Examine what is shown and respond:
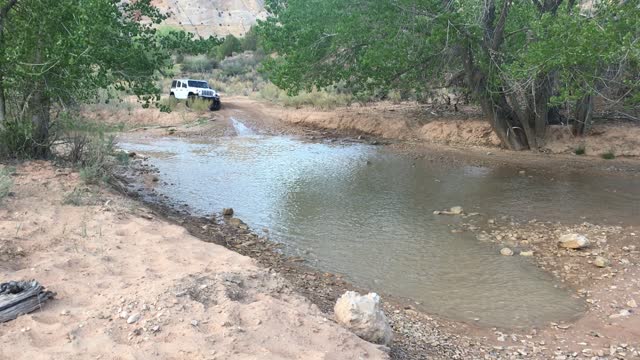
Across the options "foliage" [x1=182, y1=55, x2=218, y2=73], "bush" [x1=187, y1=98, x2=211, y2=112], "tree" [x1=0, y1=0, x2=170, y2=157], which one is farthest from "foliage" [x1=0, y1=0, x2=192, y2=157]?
"foliage" [x1=182, y1=55, x2=218, y2=73]

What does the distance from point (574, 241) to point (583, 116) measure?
359 inches

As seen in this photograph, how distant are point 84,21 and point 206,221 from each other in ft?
11.7

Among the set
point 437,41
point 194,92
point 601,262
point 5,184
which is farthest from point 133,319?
point 194,92

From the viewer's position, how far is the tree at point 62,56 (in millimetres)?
7836

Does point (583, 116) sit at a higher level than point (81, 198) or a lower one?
higher

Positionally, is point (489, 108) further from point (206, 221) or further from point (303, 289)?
point (303, 289)

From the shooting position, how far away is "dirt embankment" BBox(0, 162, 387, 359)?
12.5 ft

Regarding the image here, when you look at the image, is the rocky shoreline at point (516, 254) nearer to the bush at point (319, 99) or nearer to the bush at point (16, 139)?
the bush at point (16, 139)

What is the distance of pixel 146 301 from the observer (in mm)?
4277

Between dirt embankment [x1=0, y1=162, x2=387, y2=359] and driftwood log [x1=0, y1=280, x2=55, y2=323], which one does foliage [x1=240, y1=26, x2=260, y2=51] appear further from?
Result: driftwood log [x1=0, y1=280, x2=55, y2=323]

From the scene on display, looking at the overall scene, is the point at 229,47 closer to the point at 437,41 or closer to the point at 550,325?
the point at 437,41

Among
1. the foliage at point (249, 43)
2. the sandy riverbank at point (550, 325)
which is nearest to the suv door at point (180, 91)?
the sandy riverbank at point (550, 325)

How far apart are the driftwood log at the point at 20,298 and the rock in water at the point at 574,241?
676 centimetres

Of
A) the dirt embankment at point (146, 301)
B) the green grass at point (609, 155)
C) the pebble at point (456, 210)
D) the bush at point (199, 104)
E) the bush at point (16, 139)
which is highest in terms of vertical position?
the bush at point (16, 139)
